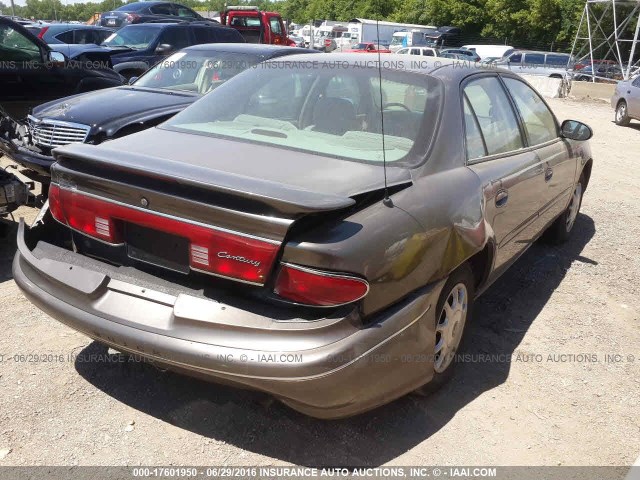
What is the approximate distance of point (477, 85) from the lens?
3773mm

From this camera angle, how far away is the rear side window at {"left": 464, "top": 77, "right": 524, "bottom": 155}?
3.67 meters

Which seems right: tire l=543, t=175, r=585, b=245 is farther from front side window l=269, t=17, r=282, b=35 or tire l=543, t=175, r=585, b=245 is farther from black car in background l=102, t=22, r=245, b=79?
front side window l=269, t=17, r=282, b=35

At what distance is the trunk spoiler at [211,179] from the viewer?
2.33 metres

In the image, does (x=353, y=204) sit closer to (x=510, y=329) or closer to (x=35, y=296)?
(x=35, y=296)

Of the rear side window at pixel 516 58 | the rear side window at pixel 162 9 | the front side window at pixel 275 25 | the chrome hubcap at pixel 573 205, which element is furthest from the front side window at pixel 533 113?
the rear side window at pixel 516 58

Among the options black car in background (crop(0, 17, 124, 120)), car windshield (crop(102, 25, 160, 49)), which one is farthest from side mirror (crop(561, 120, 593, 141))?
car windshield (crop(102, 25, 160, 49))

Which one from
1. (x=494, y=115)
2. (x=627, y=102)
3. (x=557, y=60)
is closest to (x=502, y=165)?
(x=494, y=115)

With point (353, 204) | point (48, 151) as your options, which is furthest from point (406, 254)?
point (48, 151)

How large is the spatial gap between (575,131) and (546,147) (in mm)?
431

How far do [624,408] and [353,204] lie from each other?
6.55 ft

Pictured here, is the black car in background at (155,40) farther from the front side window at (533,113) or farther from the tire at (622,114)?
the tire at (622,114)

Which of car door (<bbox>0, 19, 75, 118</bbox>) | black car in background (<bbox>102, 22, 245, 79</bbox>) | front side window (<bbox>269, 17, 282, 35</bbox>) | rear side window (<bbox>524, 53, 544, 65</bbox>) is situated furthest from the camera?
rear side window (<bbox>524, 53, 544, 65</bbox>)

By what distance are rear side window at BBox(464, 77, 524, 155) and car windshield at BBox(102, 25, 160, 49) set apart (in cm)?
1002

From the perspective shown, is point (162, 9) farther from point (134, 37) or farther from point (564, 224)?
point (564, 224)
